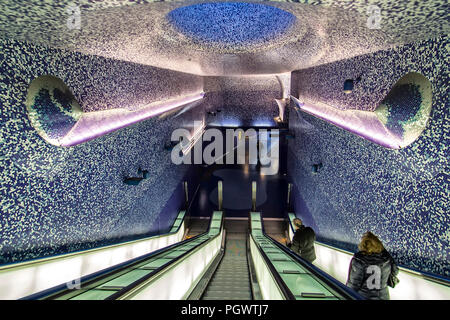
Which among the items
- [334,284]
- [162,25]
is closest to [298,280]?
[334,284]

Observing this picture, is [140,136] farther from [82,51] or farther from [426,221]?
[426,221]

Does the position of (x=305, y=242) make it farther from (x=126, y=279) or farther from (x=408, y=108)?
(x=126, y=279)

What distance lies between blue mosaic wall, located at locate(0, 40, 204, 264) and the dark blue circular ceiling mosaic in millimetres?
1301

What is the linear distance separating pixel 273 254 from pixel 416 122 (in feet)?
8.22

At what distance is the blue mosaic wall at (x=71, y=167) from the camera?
1985 mm

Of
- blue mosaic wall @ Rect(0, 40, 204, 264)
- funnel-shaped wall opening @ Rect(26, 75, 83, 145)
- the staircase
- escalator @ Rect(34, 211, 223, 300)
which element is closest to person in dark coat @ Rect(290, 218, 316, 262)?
the staircase

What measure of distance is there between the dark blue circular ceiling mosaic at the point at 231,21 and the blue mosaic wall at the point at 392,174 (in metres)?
Answer: 1.34

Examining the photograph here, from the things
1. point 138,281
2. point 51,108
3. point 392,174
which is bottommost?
point 138,281

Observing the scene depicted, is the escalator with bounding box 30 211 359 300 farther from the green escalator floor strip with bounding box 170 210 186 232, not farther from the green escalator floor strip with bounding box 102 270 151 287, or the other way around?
the green escalator floor strip with bounding box 170 210 186 232

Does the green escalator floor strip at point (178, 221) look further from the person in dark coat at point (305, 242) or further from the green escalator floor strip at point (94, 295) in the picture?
the green escalator floor strip at point (94, 295)

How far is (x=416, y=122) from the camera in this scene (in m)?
2.28

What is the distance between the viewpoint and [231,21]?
342 centimetres

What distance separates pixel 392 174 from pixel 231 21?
2.90 meters
